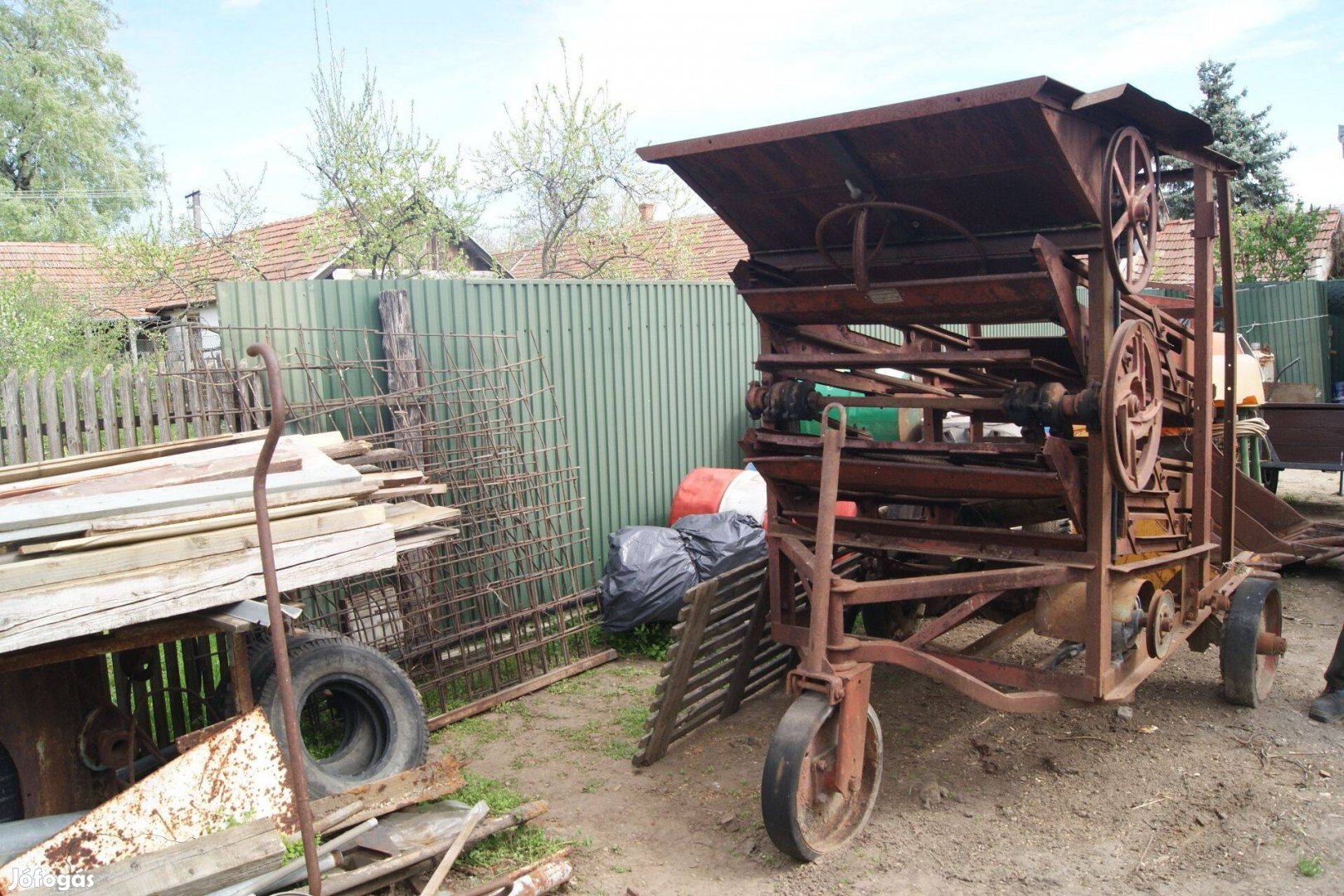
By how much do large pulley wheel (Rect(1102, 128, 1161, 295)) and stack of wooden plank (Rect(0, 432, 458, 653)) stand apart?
337 cm

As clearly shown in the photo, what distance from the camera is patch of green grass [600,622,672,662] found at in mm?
7039

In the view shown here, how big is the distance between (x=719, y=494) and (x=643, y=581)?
4.16ft

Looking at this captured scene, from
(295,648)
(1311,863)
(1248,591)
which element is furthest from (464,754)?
(1248,591)

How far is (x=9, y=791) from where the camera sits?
3.72 metres

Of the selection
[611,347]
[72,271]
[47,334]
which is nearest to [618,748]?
[611,347]

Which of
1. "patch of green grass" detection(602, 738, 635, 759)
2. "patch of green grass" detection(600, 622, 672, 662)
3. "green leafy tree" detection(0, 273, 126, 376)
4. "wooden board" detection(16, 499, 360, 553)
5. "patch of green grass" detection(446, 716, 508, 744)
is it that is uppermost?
"green leafy tree" detection(0, 273, 126, 376)

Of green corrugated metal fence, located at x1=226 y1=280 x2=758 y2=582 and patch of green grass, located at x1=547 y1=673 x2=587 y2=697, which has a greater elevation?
green corrugated metal fence, located at x1=226 y1=280 x2=758 y2=582

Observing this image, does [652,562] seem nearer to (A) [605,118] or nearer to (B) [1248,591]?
(B) [1248,591]

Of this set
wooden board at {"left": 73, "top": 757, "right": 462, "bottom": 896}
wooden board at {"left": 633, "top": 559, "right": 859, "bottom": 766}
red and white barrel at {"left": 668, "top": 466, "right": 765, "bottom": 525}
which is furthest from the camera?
red and white barrel at {"left": 668, "top": 466, "right": 765, "bottom": 525}

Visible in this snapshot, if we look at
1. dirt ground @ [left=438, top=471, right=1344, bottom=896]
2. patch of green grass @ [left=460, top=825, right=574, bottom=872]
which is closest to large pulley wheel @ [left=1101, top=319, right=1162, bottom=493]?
dirt ground @ [left=438, top=471, right=1344, bottom=896]

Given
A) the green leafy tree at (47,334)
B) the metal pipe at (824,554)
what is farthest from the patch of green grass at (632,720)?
the green leafy tree at (47,334)

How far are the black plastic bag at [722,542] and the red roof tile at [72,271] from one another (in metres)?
14.9

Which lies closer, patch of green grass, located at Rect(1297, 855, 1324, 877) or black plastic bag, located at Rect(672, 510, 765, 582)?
patch of green grass, located at Rect(1297, 855, 1324, 877)

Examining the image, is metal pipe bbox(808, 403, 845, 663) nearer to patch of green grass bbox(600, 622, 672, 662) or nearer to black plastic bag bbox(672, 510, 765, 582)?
black plastic bag bbox(672, 510, 765, 582)
